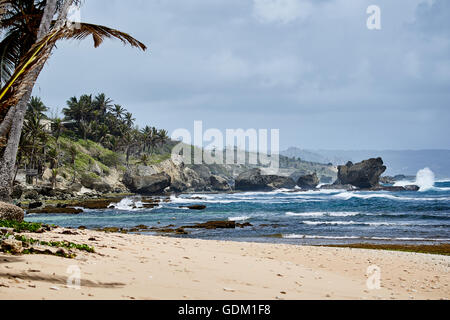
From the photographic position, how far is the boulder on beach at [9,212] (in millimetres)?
11653

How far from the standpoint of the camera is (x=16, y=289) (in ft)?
17.0

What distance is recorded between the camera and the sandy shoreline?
19.2 ft

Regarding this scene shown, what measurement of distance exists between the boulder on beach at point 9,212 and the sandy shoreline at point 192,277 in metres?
1.90

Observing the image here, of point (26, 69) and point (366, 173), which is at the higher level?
point (26, 69)

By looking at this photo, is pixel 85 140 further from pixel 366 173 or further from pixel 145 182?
pixel 366 173

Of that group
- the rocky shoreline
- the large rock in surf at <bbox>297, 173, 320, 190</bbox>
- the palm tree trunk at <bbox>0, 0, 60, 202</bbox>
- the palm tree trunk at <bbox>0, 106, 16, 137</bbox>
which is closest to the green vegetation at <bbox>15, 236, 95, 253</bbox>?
the palm tree trunk at <bbox>0, 106, 16, 137</bbox>

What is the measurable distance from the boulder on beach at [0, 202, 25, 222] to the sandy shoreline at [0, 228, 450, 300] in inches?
74.7

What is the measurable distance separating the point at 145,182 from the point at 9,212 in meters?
78.9

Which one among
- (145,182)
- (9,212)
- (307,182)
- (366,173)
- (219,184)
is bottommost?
(219,184)

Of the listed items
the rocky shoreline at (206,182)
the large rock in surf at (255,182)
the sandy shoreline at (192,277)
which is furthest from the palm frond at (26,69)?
the large rock in surf at (255,182)

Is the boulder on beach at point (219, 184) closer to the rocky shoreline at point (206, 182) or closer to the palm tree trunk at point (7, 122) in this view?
the rocky shoreline at point (206, 182)

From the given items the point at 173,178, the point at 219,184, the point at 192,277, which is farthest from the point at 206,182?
the point at 192,277

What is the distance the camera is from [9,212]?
11891 mm
